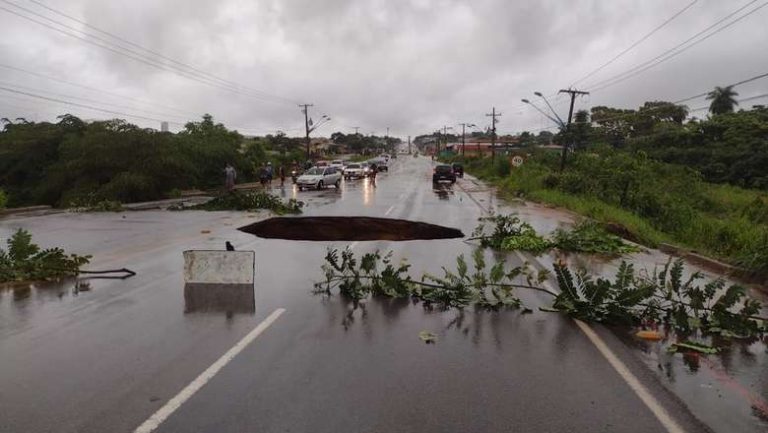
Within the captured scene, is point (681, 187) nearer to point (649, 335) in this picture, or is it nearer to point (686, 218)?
point (686, 218)

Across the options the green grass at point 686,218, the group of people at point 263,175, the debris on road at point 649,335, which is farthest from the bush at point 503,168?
the debris on road at point 649,335

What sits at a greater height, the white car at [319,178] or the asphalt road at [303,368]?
the white car at [319,178]

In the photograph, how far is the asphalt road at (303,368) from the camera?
14.7ft

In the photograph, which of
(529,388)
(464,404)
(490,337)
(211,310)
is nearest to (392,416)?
(464,404)

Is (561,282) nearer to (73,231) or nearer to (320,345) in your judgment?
(320,345)

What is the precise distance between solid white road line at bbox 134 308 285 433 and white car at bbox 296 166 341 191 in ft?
114

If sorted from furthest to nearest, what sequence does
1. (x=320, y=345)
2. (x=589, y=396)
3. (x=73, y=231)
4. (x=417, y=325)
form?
(x=73, y=231)
(x=417, y=325)
(x=320, y=345)
(x=589, y=396)

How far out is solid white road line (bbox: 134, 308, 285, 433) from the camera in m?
4.37

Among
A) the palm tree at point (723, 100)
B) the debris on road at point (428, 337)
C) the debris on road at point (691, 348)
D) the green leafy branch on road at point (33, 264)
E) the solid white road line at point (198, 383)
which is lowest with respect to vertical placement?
the debris on road at point (691, 348)

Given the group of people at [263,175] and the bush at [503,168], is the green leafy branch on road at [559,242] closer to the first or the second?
the group of people at [263,175]

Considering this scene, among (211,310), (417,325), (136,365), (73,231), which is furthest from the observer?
(73,231)

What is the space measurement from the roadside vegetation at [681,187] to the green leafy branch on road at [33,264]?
42.1 feet

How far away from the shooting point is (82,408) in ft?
15.2

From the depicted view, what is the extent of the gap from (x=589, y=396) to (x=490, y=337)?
1.78 metres
